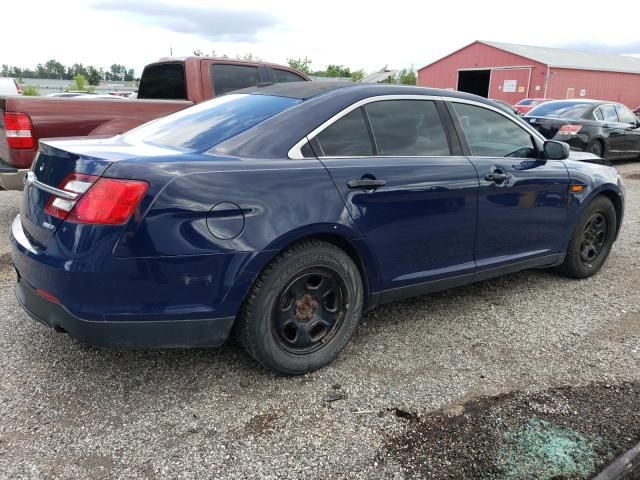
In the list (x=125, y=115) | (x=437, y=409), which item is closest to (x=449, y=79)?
(x=125, y=115)

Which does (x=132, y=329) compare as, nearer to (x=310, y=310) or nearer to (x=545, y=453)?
(x=310, y=310)

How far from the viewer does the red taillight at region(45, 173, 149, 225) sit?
234 cm

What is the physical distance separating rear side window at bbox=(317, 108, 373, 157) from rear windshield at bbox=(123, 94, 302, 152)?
0.28 meters

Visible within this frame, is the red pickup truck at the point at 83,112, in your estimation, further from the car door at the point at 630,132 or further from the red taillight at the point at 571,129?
the car door at the point at 630,132

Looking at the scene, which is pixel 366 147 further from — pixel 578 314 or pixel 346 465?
pixel 578 314

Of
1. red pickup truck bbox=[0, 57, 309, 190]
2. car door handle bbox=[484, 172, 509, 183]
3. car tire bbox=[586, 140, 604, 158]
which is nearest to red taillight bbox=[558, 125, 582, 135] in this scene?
car tire bbox=[586, 140, 604, 158]

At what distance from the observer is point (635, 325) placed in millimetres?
3752

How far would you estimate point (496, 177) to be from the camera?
3.62 m

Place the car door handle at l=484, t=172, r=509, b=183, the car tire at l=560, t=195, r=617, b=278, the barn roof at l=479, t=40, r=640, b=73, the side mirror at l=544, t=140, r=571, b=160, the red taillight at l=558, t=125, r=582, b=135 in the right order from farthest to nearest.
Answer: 1. the barn roof at l=479, t=40, r=640, b=73
2. the red taillight at l=558, t=125, r=582, b=135
3. the car tire at l=560, t=195, r=617, b=278
4. the side mirror at l=544, t=140, r=571, b=160
5. the car door handle at l=484, t=172, r=509, b=183

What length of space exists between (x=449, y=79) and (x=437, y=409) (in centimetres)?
3808

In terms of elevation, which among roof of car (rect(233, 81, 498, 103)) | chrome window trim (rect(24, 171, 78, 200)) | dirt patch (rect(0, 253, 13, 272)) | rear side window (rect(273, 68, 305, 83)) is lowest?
dirt patch (rect(0, 253, 13, 272))

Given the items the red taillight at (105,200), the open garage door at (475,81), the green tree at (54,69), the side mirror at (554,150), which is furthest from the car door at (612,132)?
the green tree at (54,69)

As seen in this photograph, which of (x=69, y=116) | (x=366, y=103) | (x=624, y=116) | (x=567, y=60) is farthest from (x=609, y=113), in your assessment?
(x=567, y=60)

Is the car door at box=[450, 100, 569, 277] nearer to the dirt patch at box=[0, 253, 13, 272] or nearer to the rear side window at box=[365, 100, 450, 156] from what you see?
the rear side window at box=[365, 100, 450, 156]
